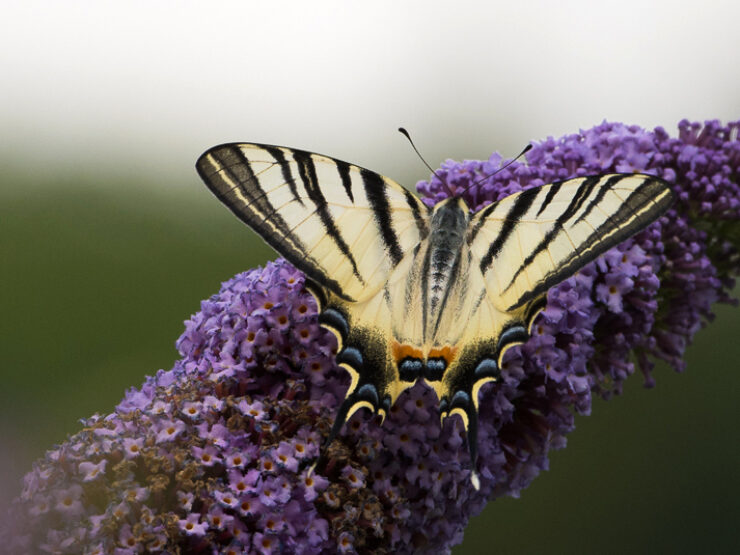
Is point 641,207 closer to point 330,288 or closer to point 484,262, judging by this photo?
point 484,262

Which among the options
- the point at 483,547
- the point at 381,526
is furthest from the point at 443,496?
the point at 483,547

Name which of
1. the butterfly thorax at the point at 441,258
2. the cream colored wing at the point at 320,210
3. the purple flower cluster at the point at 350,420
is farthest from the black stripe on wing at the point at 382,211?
the purple flower cluster at the point at 350,420

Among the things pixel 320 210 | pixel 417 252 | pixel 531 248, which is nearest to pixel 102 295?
pixel 320 210

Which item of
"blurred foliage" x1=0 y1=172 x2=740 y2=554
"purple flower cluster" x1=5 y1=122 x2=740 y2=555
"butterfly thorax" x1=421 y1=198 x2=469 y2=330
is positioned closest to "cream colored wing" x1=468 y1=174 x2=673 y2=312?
"butterfly thorax" x1=421 y1=198 x2=469 y2=330

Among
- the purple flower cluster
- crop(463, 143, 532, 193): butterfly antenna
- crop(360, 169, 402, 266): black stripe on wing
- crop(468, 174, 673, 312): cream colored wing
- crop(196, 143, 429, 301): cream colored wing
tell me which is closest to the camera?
the purple flower cluster

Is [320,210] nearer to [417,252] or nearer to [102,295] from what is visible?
[417,252]

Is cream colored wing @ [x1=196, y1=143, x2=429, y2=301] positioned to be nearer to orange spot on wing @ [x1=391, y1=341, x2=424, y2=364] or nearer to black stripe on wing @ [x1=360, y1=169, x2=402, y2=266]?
black stripe on wing @ [x1=360, y1=169, x2=402, y2=266]
